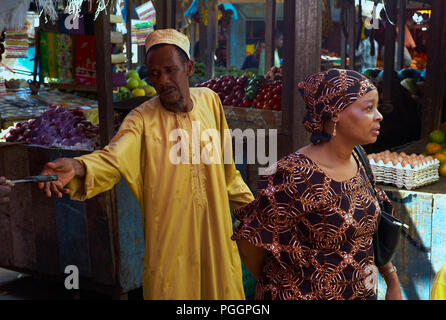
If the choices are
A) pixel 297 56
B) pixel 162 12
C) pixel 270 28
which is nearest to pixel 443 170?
pixel 297 56

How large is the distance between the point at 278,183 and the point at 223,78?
186 inches

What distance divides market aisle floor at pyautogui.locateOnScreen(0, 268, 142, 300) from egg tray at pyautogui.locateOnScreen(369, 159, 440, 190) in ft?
6.83

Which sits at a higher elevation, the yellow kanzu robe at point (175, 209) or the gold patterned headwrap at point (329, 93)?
the gold patterned headwrap at point (329, 93)

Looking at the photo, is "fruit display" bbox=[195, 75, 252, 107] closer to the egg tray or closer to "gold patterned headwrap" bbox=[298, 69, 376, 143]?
the egg tray

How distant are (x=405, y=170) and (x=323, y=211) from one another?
2172 millimetres

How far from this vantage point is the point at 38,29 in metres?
8.22

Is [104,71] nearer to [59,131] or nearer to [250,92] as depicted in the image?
[59,131]

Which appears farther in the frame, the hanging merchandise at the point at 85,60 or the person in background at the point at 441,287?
the hanging merchandise at the point at 85,60

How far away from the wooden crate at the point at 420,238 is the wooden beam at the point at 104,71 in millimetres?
2031

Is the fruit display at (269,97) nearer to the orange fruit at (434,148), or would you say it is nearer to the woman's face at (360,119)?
the orange fruit at (434,148)

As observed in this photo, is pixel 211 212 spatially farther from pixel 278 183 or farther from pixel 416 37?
pixel 416 37

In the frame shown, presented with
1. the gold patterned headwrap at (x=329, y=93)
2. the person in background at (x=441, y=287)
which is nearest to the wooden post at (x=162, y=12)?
the gold patterned headwrap at (x=329, y=93)

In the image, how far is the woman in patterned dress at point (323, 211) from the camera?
2096mm

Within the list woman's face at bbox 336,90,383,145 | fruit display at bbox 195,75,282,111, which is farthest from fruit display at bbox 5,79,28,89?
woman's face at bbox 336,90,383,145
